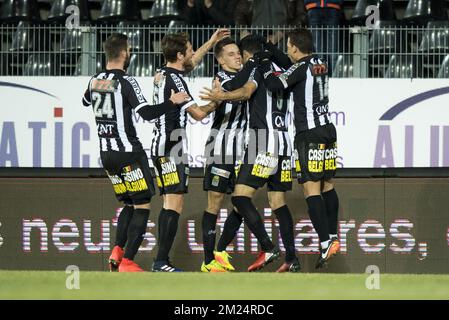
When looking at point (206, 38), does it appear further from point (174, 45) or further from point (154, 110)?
point (154, 110)

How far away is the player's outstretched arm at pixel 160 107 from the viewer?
31.0 ft

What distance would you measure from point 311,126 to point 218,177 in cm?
101

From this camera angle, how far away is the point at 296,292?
7.89 meters

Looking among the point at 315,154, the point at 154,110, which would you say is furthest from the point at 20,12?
the point at 315,154

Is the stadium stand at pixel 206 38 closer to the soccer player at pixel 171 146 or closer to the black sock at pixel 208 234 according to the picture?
the soccer player at pixel 171 146

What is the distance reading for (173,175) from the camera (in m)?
9.76

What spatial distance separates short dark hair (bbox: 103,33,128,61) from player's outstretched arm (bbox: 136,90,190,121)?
55 cm

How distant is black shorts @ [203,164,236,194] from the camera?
10156 mm

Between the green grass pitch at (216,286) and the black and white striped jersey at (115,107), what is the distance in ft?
4.32

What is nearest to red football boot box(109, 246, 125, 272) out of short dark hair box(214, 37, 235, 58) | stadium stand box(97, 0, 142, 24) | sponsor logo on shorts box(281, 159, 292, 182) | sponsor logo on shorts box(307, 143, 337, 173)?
sponsor logo on shorts box(281, 159, 292, 182)

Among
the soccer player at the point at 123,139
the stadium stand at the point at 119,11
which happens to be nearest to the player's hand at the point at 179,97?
the soccer player at the point at 123,139

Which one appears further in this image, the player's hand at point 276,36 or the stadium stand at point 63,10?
the stadium stand at point 63,10
